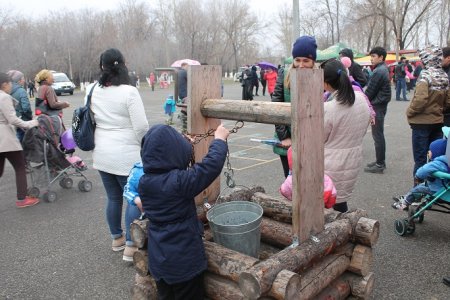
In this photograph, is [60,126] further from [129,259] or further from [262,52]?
[262,52]

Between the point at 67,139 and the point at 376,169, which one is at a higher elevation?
the point at 67,139

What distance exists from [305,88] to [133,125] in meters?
1.85

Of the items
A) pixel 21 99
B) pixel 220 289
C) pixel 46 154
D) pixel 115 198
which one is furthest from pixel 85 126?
pixel 21 99

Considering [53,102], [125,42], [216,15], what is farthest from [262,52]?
[53,102]

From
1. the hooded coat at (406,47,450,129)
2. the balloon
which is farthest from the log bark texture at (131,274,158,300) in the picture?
the hooded coat at (406,47,450,129)

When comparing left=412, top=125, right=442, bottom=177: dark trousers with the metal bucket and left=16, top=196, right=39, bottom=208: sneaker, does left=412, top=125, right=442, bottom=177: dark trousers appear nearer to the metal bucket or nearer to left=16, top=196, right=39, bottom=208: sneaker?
the metal bucket

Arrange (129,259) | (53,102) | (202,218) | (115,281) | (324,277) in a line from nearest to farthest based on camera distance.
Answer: (324,277) → (202,218) → (115,281) → (129,259) → (53,102)

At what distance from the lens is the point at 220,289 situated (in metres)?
2.54

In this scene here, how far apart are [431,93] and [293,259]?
145 inches

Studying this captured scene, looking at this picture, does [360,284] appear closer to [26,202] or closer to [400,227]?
[400,227]

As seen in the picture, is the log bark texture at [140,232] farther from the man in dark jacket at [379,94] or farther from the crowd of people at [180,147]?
the man in dark jacket at [379,94]

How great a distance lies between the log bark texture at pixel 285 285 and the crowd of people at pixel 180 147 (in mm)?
482

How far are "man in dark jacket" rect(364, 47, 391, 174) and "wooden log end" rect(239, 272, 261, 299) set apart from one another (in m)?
4.83

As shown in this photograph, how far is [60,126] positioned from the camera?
6.10 meters
